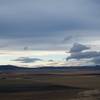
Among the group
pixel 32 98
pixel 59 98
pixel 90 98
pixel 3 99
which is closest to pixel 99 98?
pixel 90 98

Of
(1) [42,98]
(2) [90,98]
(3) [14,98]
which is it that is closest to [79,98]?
(2) [90,98]

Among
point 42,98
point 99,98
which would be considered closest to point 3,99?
point 42,98

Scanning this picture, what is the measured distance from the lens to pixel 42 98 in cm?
5631

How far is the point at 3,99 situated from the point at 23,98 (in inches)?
109

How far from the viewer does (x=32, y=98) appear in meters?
55.7

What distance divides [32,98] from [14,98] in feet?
8.21

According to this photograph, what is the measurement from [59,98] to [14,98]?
624 cm

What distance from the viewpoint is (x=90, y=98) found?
54.4 metres

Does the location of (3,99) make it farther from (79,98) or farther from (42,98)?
(79,98)

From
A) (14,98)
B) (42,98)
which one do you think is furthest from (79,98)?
(14,98)

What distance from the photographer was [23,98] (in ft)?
182

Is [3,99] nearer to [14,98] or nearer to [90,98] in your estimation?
[14,98]

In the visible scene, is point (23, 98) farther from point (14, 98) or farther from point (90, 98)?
point (90, 98)

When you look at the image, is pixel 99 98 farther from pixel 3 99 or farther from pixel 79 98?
pixel 3 99
